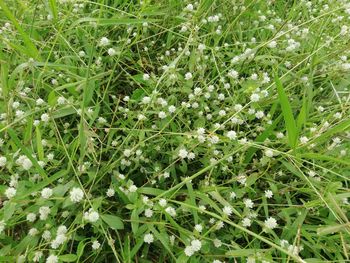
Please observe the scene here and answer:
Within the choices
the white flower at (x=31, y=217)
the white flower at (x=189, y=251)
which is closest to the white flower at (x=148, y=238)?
the white flower at (x=189, y=251)

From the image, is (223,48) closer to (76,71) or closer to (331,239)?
(76,71)

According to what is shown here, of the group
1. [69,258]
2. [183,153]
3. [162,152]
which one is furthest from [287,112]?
[69,258]

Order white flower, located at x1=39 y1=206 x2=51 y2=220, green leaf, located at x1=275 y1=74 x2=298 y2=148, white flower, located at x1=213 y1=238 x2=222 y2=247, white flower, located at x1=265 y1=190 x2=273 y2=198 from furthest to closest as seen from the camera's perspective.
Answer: white flower, located at x1=265 y1=190 x2=273 y2=198, white flower, located at x1=213 y1=238 x2=222 y2=247, white flower, located at x1=39 y1=206 x2=51 y2=220, green leaf, located at x1=275 y1=74 x2=298 y2=148

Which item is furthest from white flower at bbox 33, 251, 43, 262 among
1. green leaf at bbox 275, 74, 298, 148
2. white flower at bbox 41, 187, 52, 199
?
green leaf at bbox 275, 74, 298, 148

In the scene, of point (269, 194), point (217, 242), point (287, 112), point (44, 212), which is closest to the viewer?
point (287, 112)

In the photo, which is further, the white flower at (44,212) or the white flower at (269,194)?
the white flower at (269,194)

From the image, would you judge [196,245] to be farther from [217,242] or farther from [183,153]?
[183,153]

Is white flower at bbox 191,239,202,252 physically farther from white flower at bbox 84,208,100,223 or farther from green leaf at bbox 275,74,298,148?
green leaf at bbox 275,74,298,148

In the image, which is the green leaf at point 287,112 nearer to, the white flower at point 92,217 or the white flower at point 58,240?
the white flower at point 92,217
